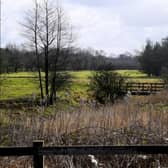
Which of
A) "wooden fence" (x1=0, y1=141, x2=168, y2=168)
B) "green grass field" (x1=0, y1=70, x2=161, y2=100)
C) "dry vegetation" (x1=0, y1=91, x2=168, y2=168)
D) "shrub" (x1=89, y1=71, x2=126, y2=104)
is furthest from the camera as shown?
"green grass field" (x1=0, y1=70, x2=161, y2=100)

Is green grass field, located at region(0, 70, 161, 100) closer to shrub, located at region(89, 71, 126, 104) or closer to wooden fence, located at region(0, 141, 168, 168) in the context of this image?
shrub, located at region(89, 71, 126, 104)

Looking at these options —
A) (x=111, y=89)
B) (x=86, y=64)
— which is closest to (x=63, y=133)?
(x=111, y=89)

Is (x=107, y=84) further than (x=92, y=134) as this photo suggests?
Yes

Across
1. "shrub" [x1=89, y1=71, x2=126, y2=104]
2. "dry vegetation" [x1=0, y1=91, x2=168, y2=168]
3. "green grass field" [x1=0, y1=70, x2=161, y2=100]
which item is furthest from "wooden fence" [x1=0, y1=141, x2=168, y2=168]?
"green grass field" [x1=0, y1=70, x2=161, y2=100]

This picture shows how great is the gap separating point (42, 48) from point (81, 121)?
35.2 metres

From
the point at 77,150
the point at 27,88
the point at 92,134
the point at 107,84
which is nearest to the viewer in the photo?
the point at 77,150

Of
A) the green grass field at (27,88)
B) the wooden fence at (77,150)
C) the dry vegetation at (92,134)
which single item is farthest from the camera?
the green grass field at (27,88)

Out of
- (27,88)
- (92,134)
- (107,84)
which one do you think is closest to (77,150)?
(92,134)

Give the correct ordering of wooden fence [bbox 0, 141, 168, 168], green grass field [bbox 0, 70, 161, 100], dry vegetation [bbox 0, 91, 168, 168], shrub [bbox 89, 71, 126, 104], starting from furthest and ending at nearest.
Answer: green grass field [bbox 0, 70, 161, 100]
shrub [bbox 89, 71, 126, 104]
dry vegetation [bbox 0, 91, 168, 168]
wooden fence [bbox 0, 141, 168, 168]

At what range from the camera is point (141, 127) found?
1115cm

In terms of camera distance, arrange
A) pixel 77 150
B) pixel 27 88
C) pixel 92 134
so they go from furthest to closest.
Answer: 1. pixel 27 88
2. pixel 92 134
3. pixel 77 150

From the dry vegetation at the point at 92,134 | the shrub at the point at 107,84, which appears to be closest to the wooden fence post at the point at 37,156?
the dry vegetation at the point at 92,134

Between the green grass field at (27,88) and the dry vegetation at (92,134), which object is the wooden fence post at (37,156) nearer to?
the dry vegetation at (92,134)

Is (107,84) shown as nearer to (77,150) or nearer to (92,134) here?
(92,134)
